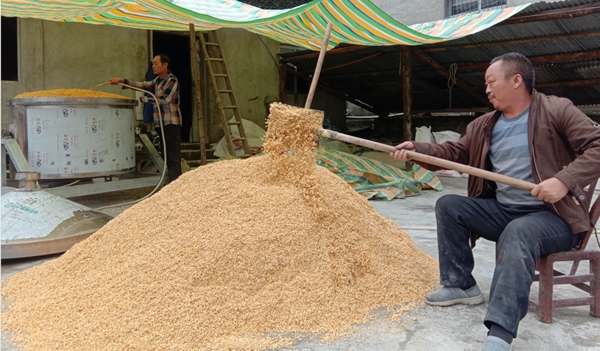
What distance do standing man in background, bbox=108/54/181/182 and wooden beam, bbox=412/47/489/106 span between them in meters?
3.27

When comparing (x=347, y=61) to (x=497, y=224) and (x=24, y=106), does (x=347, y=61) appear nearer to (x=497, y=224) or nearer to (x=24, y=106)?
(x=24, y=106)

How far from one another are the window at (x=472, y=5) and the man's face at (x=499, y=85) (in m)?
6.79

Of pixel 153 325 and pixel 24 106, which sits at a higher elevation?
pixel 24 106

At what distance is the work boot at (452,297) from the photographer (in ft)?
7.28

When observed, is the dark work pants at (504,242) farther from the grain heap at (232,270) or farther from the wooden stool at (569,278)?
the grain heap at (232,270)

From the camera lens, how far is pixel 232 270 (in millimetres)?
2100

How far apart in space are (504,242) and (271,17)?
8.14ft

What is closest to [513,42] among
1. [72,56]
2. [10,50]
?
[72,56]

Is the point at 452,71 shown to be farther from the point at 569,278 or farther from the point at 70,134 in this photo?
the point at 569,278

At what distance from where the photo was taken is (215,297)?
6.56ft

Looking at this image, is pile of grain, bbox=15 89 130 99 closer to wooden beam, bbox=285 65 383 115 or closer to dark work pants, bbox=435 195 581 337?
dark work pants, bbox=435 195 581 337

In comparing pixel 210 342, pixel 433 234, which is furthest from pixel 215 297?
pixel 433 234

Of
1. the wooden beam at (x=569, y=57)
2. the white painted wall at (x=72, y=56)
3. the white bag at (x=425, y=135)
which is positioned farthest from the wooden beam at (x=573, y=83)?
the white painted wall at (x=72, y=56)

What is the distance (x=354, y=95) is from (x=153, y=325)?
25.2ft
